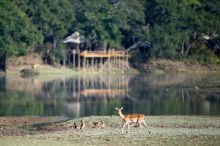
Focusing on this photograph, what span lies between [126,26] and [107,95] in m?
31.8

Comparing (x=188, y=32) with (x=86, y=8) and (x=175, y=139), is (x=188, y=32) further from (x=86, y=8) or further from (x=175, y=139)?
(x=175, y=139)

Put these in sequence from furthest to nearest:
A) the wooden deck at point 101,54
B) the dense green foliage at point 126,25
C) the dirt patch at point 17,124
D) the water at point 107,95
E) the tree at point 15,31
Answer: the wooden deck at point 101,54
the dense green foliage at point 126,25
the tree at point 15,31
the water at point 107,95
the dirt patch at point 17,124

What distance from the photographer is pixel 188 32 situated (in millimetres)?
97562

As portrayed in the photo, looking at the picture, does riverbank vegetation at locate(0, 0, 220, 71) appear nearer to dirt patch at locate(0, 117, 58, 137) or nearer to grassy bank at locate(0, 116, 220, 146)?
dirt patch at locate(0, 117, 58, 137)

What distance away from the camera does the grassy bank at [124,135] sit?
109 feet

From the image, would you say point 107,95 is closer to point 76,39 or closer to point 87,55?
point 87,55

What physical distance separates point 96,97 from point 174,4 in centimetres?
3520

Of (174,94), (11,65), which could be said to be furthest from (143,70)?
(174,94)

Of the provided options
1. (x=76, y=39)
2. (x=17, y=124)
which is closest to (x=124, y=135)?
(x=17, y=124)

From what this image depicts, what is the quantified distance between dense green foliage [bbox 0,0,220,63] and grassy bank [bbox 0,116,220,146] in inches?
2026

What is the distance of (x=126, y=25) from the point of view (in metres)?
96.6

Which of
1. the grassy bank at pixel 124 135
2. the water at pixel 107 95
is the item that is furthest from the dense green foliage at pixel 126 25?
the grassy bank at pixel 124 135

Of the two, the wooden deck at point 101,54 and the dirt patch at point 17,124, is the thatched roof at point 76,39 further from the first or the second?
the dirt patch at point 17,124

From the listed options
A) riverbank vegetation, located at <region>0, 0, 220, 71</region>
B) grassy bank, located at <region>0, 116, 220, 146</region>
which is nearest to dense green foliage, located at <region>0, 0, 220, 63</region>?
riverbank vegetation, located at <region>0, 0, 220, 71</region>
